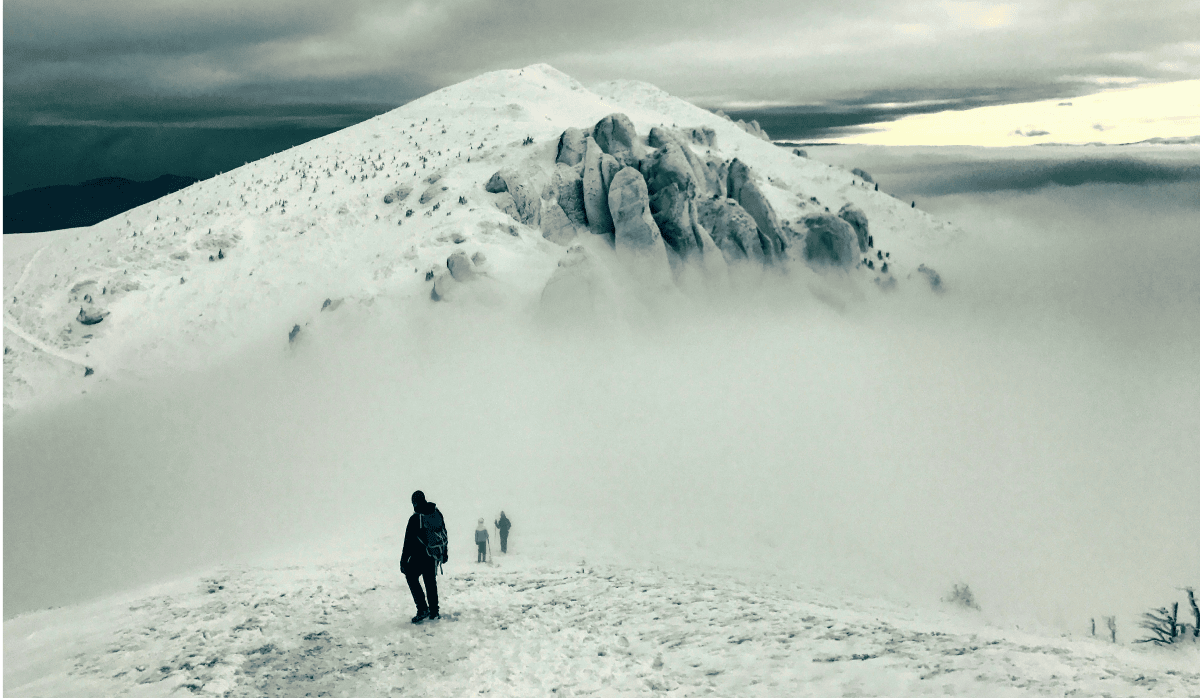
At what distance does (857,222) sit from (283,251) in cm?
3205

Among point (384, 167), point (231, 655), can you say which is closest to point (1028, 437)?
point (231, 655)

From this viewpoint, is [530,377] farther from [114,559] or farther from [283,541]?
[114,559]

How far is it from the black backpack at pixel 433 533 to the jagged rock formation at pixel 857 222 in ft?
118

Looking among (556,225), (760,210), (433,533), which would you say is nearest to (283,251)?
(556,225)

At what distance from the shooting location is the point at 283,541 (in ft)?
65.2

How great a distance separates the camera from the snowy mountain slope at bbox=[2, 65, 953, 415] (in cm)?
2858

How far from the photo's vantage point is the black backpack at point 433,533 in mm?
10289

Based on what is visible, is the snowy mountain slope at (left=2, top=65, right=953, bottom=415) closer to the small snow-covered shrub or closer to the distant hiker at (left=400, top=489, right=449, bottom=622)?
the small snow-covered shrub

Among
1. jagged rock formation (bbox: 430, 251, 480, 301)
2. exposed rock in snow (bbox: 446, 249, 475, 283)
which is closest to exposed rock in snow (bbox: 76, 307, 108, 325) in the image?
jagged rock formation (bbox: 430, 251, 480, 301)

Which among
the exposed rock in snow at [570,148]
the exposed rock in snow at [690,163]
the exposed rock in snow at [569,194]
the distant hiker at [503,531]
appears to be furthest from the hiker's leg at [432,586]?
the exposed rock in snow at [570,148]

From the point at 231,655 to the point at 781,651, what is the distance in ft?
24.9

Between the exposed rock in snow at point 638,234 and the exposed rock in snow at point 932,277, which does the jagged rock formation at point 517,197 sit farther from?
the exposed rock in snow at point 932,277

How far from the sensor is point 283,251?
3322 centimetres

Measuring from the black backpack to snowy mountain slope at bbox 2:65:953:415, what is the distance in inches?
815
